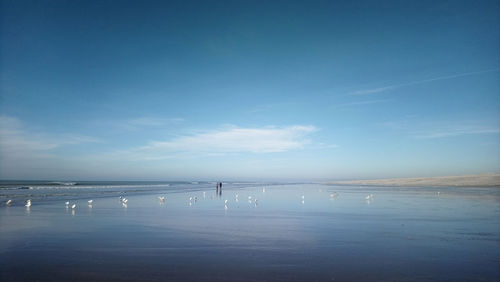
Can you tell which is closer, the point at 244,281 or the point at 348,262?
the point at 244,281

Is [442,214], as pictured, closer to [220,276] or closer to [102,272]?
[220,276]

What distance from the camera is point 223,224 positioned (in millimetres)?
16969

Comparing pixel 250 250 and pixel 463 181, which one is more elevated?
pixel 250 250

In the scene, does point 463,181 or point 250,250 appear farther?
point 463,181

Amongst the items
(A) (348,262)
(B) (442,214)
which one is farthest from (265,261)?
(B) (442,214)

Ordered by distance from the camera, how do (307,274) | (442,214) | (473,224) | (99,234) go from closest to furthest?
(307,274) → (99,234) → (473,224) → (442,214)

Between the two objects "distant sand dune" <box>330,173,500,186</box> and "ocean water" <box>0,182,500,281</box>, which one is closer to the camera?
"ocean water" <box>0,182,500,281</box>

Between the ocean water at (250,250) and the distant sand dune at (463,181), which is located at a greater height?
the ocean water at (250,250)

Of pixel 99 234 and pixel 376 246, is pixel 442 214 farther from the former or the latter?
pixel 99 234

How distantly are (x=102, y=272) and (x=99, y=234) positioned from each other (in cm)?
608

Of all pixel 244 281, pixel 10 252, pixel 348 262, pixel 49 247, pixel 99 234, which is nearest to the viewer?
pixel 244 281

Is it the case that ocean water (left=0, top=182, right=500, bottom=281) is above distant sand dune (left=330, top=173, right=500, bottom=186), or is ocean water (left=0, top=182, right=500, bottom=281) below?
above

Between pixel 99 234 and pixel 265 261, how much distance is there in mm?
8262

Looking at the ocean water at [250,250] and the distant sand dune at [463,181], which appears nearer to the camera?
the ocean water at [250,250]
